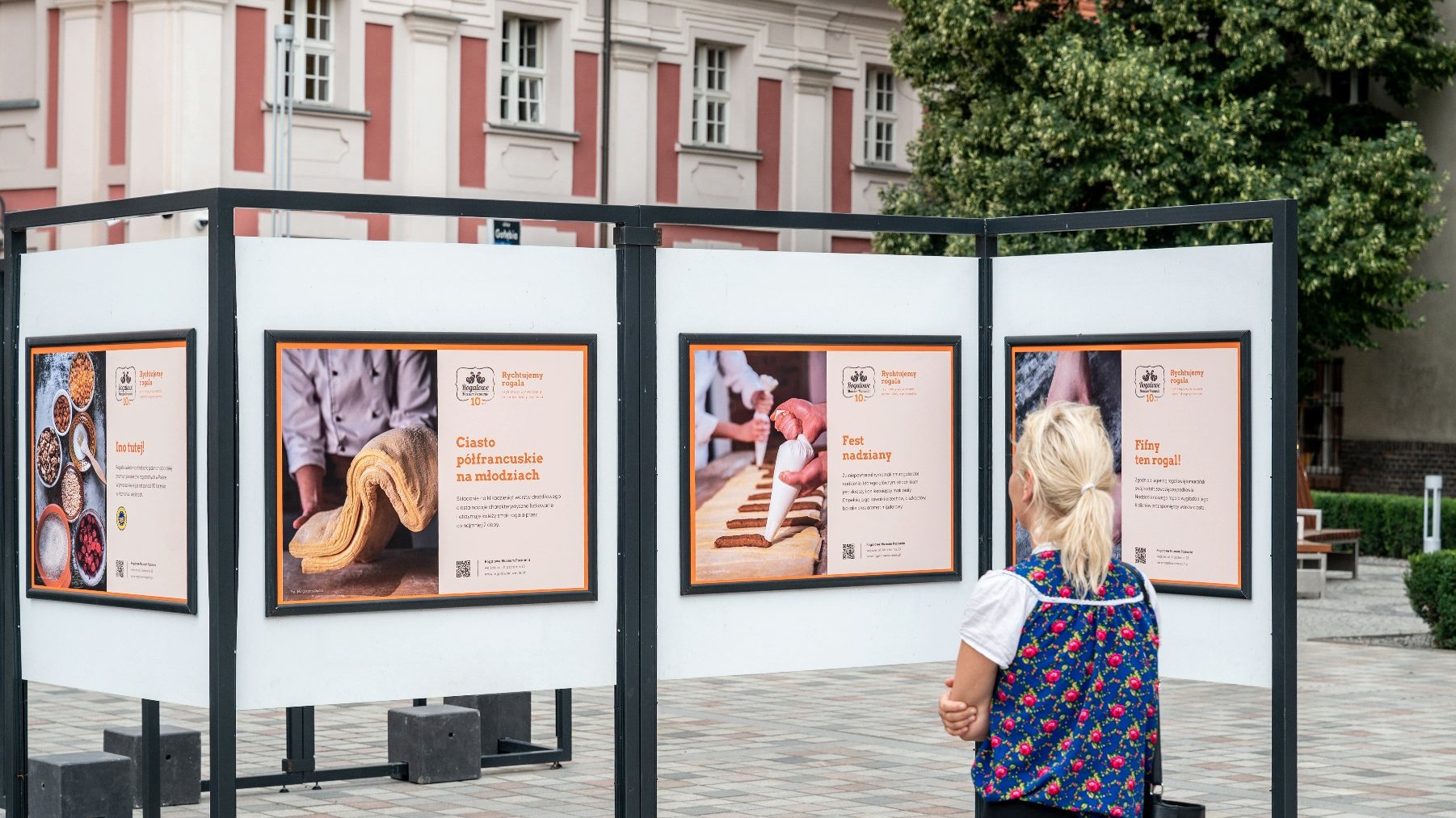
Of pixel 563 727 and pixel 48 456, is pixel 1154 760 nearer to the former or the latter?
pixel 48 456

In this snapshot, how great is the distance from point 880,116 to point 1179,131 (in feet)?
36.9

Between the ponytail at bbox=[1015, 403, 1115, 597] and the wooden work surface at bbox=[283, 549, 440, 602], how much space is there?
3.02 m

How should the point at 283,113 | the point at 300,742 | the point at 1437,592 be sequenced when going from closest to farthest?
1. the point at 300,742
2. the point at 1437,592
3. the point at 283,113

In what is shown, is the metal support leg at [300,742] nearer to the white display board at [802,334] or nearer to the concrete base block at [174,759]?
the concrete base block at [174,759]

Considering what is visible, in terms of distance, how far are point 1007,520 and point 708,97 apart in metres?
25.5

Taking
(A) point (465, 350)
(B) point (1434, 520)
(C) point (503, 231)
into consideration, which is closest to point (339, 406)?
(A) point (465, 350)

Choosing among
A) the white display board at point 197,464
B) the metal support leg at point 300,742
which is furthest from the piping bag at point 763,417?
the metal support leg at point 300,742

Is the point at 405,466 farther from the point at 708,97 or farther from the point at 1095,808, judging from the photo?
the point at 708,97

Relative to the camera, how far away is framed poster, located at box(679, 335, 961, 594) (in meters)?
7.40

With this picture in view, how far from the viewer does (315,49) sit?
2847 centimetres

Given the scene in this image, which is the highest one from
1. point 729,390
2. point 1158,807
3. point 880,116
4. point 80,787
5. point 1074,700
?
point 880,116

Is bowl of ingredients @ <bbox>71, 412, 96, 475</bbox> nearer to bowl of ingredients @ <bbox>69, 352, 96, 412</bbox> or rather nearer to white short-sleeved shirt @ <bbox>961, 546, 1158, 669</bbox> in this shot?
bowl of ingredients @ <bbox>69, 352, 96, 412</bbox>

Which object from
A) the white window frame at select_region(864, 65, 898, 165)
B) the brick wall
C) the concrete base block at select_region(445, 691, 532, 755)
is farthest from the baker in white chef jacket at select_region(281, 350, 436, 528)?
the white window frame at select_region(864, 65, 898, 165)

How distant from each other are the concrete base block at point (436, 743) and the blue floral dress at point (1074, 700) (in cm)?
568
